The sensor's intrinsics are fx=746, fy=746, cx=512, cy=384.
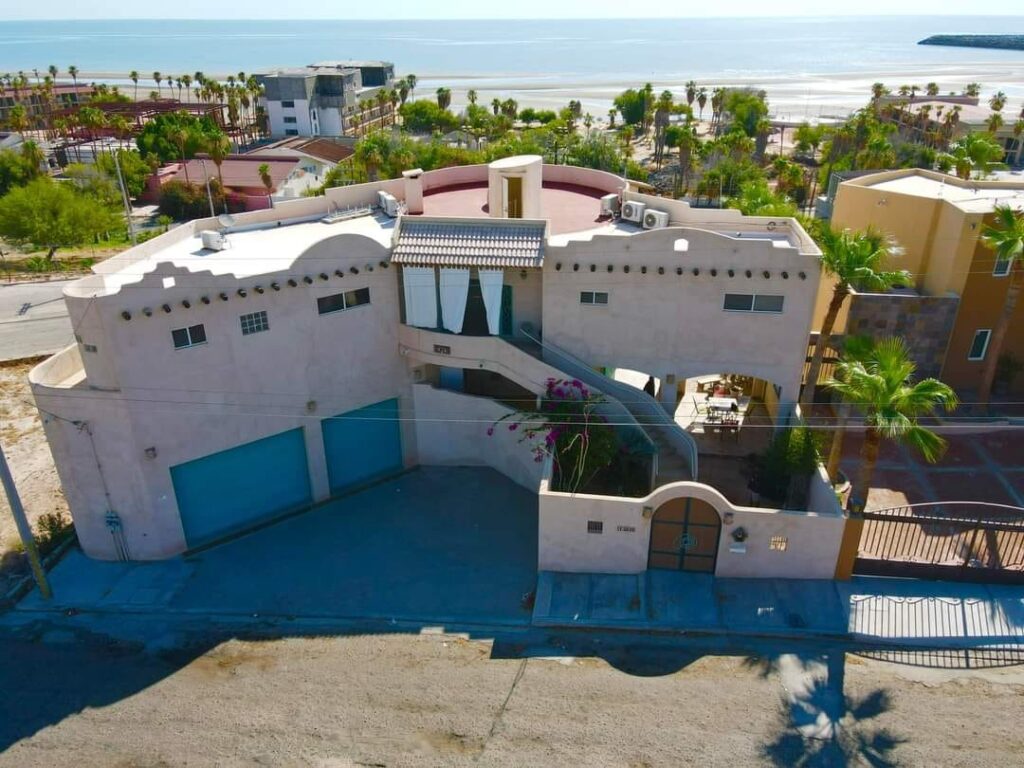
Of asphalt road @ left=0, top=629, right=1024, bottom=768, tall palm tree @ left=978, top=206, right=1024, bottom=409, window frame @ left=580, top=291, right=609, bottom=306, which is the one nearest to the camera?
asphalt road @ left=0, top=629, right=1024, bottom=768

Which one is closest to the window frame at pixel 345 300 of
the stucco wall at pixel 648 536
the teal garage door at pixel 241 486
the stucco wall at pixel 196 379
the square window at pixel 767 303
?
the stucco wall at pixel 196 379

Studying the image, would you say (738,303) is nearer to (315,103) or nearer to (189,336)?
(189,336)

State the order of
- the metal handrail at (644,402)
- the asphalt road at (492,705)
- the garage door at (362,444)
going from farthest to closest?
the garage door at (362,444), the metal handrail at (644,402), the asphalt road at (492,705)

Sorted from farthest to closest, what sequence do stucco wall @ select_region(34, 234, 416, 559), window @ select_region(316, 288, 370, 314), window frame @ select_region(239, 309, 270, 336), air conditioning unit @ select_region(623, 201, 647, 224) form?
1. air conditioning unit @ select_region(623, 201, 647, 224)
2. window @ select_region(316, 288, 370, 314)
3. window frame @ select_region(239, 309, 270, 336)
4. stucco wall @ select_region(34, 234, 416, 559)

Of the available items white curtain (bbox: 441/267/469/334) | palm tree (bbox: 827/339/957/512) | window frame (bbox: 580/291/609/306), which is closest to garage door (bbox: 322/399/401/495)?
white curtain (bbox: 441/267/469/334)

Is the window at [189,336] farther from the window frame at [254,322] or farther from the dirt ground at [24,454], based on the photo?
the dirt ground at [24,454]

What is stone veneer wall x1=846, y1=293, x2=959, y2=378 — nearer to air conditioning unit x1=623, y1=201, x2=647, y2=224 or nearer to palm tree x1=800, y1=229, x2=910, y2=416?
palm tree x1=800, y1=229, x2=910, y2=416
